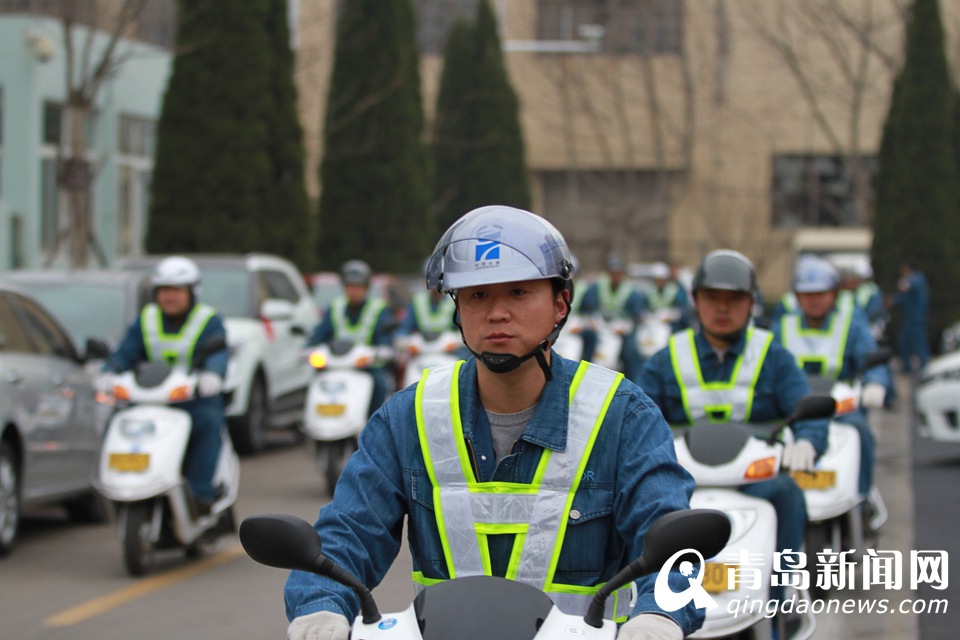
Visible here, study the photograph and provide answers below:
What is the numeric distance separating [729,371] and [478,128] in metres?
34.5

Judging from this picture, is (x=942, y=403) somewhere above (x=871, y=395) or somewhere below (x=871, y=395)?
below

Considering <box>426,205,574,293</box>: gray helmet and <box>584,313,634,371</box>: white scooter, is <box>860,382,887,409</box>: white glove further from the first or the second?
<box>584,313,634,371</box>: white scooter

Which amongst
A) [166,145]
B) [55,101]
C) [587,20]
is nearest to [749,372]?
[166,145]

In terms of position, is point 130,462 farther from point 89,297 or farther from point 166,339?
point 89,297

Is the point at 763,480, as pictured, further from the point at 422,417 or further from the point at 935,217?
the point at 935,217

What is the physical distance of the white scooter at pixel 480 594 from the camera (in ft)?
10.2

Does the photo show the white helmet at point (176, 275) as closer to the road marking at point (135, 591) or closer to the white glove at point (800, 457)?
the road marking at point (135, 591)

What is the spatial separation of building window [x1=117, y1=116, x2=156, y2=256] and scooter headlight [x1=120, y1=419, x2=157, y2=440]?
20809mm

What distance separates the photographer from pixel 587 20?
46.8 meters

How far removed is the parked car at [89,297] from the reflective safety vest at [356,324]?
160cm

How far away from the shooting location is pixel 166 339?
399 inches

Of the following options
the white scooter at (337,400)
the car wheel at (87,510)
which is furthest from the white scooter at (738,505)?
the white scooter at (337,400)

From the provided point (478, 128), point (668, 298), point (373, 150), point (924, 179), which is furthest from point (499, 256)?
point (478, 128)

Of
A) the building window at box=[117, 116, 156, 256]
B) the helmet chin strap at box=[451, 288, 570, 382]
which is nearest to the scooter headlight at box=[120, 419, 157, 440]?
the helmet chin strap at box=[451, 288, 570, 382]
